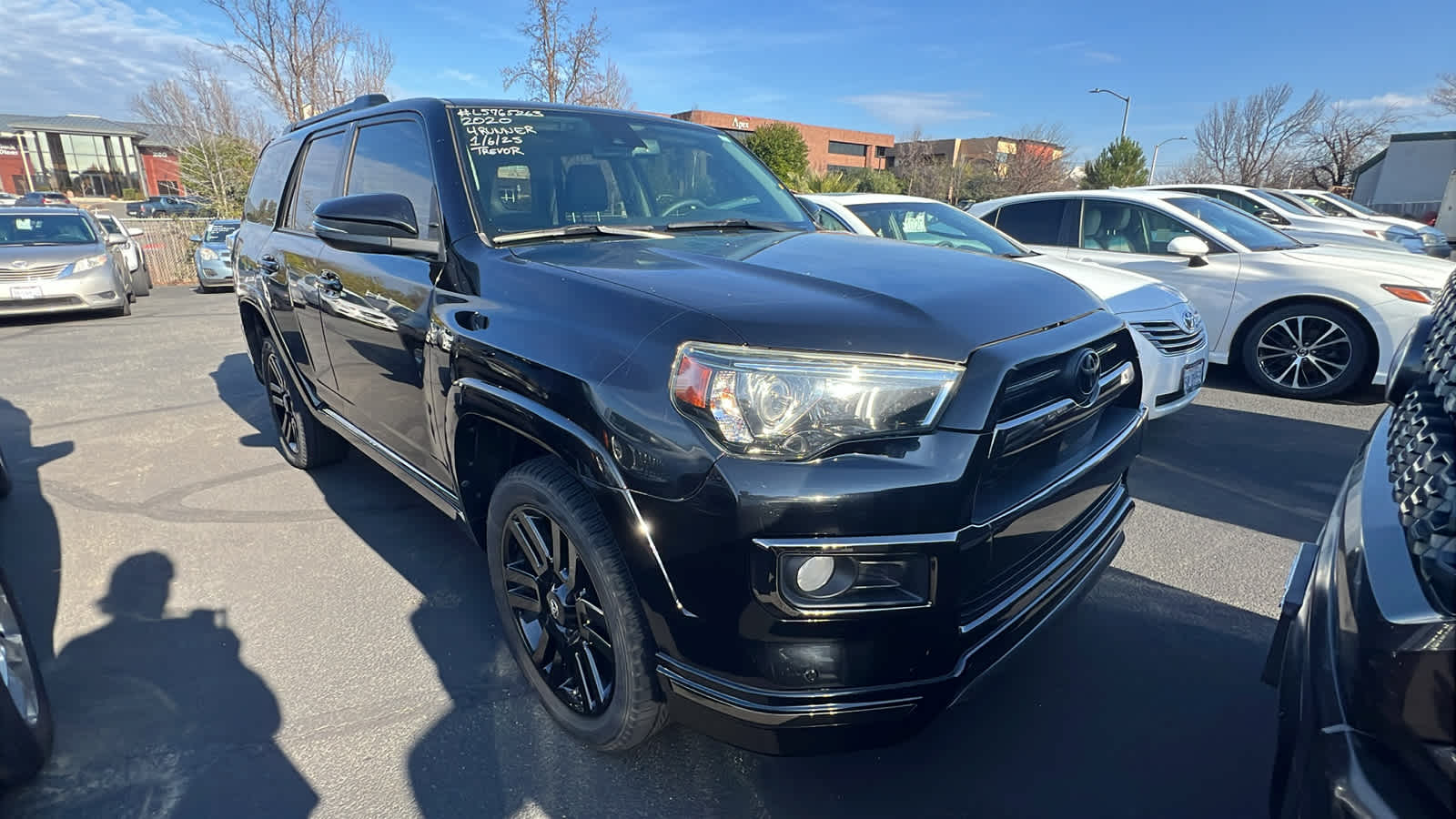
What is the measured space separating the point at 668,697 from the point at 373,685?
4.46 feet

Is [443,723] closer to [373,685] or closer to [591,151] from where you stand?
[373,685]

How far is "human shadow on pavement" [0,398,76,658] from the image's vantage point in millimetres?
3056

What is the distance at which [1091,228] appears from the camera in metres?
6.86

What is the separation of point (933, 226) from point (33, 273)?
11729mm

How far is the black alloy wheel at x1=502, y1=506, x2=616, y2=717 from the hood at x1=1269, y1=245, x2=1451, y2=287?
6.44m

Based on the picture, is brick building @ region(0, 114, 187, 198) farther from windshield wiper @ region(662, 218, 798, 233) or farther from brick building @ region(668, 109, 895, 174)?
windshield wiper @ region(662, 218, 798, 233)

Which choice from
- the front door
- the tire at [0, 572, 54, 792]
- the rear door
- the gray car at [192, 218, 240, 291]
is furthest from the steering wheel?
the gray car at [192, 218, 240, 291]

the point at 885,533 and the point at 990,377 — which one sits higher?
the point at 990,377

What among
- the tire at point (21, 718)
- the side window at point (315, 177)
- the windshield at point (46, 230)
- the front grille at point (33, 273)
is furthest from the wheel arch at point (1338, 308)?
the windshield at point (46, 230)

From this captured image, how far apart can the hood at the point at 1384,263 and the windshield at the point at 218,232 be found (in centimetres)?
1683

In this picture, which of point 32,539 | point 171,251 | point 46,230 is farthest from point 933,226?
point 171,251

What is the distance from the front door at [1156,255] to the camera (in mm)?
6230

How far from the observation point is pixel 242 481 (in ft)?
15.0

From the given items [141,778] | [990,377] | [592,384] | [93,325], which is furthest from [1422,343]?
[93,325]
